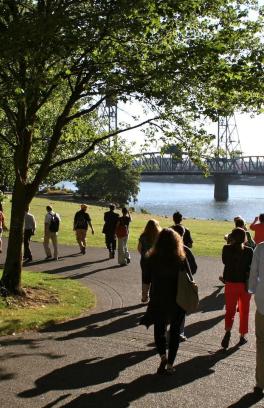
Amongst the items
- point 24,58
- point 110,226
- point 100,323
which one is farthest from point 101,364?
point 110,226

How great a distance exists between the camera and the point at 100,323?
8055 millimetres

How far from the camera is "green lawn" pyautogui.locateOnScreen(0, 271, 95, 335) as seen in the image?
783 centimetres

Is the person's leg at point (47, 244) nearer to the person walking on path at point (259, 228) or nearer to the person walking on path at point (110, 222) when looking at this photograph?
the person walking on path at point (110, 222)

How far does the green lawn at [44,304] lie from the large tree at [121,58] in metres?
0.59

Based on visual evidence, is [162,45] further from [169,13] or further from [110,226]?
[110,226]

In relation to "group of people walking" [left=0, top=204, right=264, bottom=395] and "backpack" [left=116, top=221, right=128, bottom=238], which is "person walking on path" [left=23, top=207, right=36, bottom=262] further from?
"group of people walking" [left=0, top=204, right=264, bottom=395]

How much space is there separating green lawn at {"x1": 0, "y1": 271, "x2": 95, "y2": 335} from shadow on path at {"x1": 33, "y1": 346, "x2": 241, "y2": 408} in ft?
6.09

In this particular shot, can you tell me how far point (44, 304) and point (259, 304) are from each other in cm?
495

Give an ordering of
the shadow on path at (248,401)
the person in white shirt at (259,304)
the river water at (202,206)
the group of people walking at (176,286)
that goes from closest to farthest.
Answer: the shadow on path at (248,401) < the person in white shirt at (259,304) < the group of people walking at (176,286) < the river water at (202,206)

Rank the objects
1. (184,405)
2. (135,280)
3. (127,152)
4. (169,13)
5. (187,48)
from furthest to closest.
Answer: (127,152), (135,280), (187,48), (169,13), (184,405)

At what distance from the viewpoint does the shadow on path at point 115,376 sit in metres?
5.07

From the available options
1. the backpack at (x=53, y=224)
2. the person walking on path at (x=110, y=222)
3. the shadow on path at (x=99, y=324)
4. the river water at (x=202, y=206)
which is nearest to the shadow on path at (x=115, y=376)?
the shadow on path at (x=99, y=324)

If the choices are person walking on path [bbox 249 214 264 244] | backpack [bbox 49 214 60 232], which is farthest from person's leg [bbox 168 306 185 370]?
backpack [bbox 49 214 60 232]

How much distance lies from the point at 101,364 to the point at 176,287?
1314 mm
